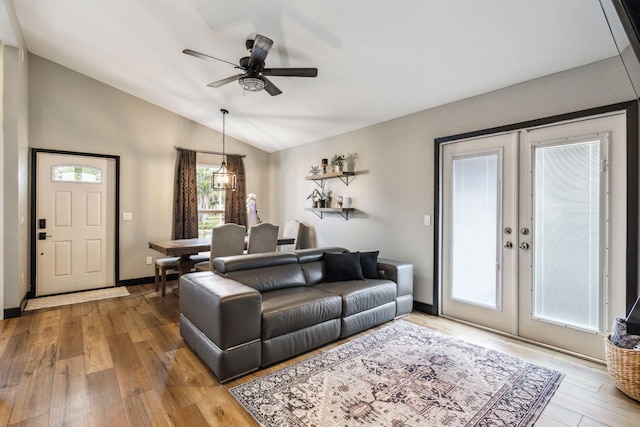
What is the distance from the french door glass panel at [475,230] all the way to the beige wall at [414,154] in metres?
0.29

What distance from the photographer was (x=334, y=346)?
283 cm

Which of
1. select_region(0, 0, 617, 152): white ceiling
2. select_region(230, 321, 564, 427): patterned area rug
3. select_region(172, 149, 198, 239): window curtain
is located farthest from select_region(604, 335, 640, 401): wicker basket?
select_region(172, 149, 198, 239): window curtain

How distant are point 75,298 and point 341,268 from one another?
380cm

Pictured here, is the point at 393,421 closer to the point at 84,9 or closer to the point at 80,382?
the point at 80,382

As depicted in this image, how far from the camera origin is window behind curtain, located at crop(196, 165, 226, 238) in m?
5.77

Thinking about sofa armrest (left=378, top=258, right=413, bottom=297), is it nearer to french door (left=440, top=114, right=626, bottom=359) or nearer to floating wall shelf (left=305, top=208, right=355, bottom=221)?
french door (left=440, top=114, right=626, bottom=359)

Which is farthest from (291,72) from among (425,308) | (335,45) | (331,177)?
(425,308)

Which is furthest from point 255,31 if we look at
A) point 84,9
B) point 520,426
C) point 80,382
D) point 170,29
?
point 520,426

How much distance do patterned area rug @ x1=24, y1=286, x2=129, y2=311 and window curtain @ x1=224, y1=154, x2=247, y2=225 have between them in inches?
83.5

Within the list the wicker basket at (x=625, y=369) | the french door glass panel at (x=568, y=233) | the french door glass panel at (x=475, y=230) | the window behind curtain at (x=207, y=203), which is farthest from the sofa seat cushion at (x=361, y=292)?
the window behind curtain at (x=207, y=203)

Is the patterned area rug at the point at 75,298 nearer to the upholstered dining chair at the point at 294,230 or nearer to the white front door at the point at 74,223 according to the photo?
the white front door at the point at 74,223

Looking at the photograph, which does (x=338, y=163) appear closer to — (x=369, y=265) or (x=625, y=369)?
(x=369, y=265)

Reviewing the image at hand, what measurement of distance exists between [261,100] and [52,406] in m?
3.80

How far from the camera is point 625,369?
2064mm
